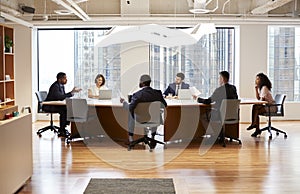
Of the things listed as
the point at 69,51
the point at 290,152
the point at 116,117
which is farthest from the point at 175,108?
the point at 69,51

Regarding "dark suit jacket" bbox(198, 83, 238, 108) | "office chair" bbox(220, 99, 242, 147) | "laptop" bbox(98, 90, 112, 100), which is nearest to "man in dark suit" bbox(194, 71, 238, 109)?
"dark suit jacket" bbox(198, 83, 238, 108)

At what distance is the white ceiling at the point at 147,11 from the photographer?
10.8 metres

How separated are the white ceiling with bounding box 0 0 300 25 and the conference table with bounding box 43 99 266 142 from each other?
3.08 metres

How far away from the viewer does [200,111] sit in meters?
8.21

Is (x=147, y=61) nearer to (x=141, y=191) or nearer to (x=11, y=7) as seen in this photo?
(x=11, y=7)

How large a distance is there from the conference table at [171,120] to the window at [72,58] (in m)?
3.64

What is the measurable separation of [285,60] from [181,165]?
264 inches

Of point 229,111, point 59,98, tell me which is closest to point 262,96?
point 229,111

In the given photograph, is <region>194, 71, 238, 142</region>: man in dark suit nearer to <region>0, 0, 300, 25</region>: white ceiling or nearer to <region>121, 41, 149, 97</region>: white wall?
<region>0, 0, 300, 25</region>: white ceiling

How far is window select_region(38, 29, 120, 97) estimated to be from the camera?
39.4 feet

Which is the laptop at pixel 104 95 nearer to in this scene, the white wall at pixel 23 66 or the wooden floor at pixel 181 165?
the wooden floor at pixel 181 165

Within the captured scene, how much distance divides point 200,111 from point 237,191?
328cm

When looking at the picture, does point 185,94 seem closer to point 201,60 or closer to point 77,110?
point 77,110

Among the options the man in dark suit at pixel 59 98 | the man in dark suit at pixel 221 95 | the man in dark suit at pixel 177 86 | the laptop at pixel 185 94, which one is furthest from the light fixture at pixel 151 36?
the man in dark suit at pixel 221 95
